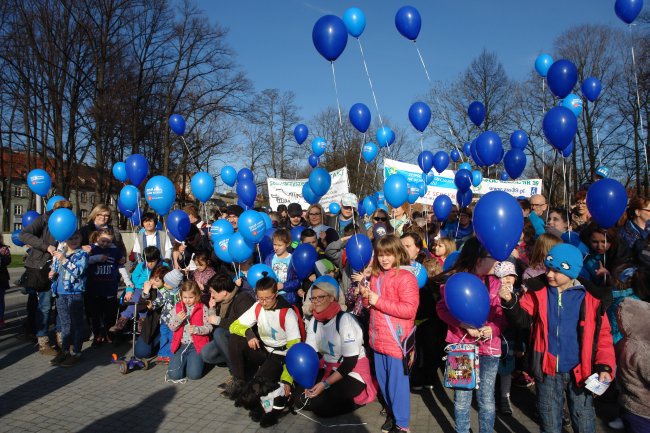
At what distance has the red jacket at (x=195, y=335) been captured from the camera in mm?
5473

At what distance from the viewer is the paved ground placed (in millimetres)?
4117

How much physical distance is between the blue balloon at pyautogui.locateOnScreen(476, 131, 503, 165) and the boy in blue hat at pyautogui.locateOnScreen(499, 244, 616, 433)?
14.0ft

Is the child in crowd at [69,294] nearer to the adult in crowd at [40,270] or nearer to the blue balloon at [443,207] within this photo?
the adult in crowd at [40,270]

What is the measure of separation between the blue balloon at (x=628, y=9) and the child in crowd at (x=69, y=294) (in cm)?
828

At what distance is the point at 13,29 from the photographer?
69.7ft

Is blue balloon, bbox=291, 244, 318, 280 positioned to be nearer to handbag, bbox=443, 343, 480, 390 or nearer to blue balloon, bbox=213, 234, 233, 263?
blue balloon, bbox=213, 234, 233, 263

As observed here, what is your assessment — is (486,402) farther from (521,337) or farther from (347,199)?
(347,199)

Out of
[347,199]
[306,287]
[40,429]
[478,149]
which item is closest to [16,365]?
[40,429]

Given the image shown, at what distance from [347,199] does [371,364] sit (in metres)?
3.39

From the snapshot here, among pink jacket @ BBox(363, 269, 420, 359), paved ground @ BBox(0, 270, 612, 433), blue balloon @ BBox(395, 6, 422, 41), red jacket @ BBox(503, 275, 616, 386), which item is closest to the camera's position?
red jacket @ BBox(503, 275, 616, 386)

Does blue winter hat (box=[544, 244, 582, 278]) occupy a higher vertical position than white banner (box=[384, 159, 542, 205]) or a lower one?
lower

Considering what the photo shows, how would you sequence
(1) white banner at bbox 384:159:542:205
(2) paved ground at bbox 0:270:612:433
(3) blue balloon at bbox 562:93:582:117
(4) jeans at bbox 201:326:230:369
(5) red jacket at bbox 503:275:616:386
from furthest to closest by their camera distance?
1. (1) white banner at bbox 384:159:542:205
2. (3) blue balloon at bbox 562:93:582:117
3. (4) jeans at bbox 201:326:230:369
4. (2) paved ground at bbox 0:270:612:433
5. (5) red jacket at bbox 503:275:616:386

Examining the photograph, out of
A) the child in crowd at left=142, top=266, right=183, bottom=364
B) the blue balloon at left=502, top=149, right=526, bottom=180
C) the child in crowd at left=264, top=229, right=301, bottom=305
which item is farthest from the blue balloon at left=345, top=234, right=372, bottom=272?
the blue balloon at left=502, top=149, right=526, bottom=180

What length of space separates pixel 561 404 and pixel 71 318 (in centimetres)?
539
